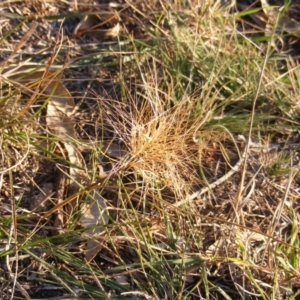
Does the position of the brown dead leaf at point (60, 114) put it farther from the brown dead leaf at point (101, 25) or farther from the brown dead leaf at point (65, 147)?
the brown dead leaf at point (101, 25)

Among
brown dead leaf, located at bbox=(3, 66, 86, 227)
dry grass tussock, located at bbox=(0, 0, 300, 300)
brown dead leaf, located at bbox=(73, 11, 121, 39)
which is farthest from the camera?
brown dead leaf, located at bbox=(73, 11, 121, 39)

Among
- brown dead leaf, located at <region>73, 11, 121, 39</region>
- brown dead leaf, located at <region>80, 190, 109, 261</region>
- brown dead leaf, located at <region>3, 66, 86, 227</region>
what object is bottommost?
brown dead leaf, located at <region>80, 190, 109, 261</region>

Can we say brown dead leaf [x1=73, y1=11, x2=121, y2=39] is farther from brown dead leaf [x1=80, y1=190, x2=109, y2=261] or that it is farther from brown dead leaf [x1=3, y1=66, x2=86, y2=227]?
brown dead leaf [x1=80, y1=190, x2=109, y2=261]

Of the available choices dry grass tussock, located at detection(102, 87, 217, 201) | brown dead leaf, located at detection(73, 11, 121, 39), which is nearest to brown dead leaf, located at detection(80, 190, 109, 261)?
dry grass tussock, located at detection(102, 87, 217, 201)

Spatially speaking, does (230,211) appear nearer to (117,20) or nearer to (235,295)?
(235,295)

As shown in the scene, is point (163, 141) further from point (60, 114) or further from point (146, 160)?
point (60, 114)

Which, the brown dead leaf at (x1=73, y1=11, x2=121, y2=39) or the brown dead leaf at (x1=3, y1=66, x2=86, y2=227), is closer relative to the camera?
the brown dead leaf at (x1=3, y1=66, x2=86, y2=227)

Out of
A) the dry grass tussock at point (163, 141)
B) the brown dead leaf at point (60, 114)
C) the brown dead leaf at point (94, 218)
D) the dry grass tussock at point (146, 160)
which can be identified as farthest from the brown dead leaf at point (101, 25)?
the brown dead leaf at point (94, 218)

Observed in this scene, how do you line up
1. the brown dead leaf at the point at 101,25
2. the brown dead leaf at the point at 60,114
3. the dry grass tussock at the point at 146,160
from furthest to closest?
1. the brown dead leaf at the point at 101,25
2. the brown dead leaf at the point at 60,114
3. the dry grass tussock at the point at 146,160

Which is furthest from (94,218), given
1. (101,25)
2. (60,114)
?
(101,25)

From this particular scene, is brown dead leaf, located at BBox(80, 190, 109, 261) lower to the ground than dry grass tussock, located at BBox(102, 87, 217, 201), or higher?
lower

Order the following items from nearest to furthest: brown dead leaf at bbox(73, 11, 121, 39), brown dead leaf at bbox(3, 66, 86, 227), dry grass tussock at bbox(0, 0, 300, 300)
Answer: dry grass tussock at bbox(0, 0, 300, 300)
brown dead leaf at bbox(3, 66, 86, 227)
brown dead leaf at bbox(73, 11, 121, 39)
